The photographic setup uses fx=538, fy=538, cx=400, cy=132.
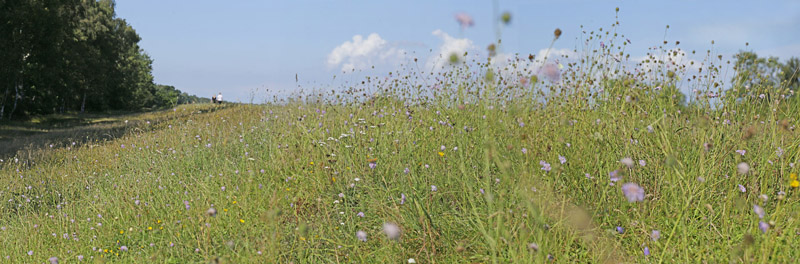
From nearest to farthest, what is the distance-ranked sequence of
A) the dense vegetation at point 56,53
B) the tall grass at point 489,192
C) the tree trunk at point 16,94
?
1. the tall grass at point 489,192
2. the dense vegetation at point 56,53
3. the tree trunk at point 16,94

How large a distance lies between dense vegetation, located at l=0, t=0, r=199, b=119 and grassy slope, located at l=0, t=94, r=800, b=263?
56.8 ft

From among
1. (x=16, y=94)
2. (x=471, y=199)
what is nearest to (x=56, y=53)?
(x=16, y=94)

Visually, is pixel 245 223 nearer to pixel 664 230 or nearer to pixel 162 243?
pixel 162 243

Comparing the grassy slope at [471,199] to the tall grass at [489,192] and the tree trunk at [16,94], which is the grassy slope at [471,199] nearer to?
the tall grass at [489,192]

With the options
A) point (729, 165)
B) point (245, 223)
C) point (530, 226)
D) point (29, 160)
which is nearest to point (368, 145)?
point (245, 223)

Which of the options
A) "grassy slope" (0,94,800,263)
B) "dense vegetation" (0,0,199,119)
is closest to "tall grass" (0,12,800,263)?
"grassy slope" (0,94,800,263)

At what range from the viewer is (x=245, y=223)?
3.87 metres

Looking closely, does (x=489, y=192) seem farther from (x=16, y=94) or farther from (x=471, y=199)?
(x=16, y=94)

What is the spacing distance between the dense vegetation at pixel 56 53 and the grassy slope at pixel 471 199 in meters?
17.3

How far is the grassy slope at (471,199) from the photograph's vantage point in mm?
2893

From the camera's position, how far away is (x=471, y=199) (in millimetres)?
2658

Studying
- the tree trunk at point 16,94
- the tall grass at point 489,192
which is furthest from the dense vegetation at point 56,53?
the tall grass at point 489,192

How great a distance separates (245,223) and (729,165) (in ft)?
11.3

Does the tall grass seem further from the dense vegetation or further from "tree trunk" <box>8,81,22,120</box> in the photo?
"tree trunk" <box>8,81,22,120</box>
